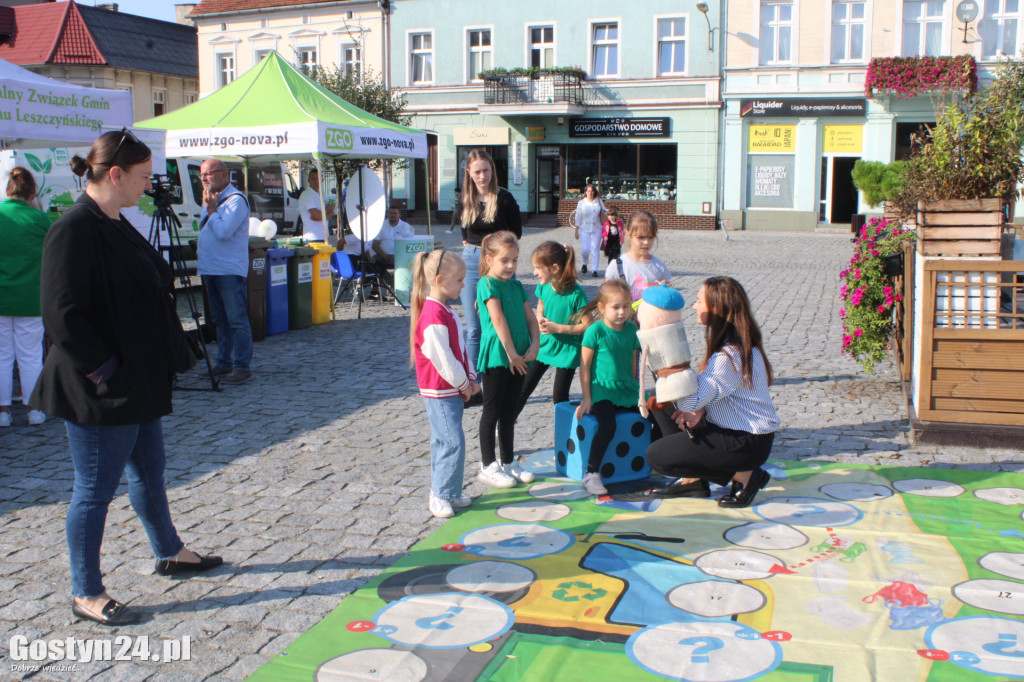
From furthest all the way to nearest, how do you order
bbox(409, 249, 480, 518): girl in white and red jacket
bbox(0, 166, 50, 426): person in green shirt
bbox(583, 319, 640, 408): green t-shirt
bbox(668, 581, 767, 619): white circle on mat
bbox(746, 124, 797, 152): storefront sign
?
bbox(746, 124, 797, 152): storefront sign, bbox(0, 166, 50, 426): person in green shirt, bbox(583, 319, 640, 408): green t-shirt, bbox(409, 249, 480, 518): girl in white and red jacket, bbox(668, 581, 767, 619): white circle on mat

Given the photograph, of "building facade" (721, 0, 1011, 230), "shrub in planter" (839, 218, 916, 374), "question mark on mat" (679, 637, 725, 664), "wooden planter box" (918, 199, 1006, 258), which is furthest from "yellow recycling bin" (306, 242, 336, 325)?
"building facade" (721, 0, 1011, 230)

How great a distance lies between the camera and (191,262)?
14.2m

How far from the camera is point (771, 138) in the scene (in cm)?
2758

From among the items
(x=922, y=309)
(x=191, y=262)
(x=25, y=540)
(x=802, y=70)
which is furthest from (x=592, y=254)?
(x=802, y=70)

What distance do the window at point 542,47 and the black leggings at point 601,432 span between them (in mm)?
26529

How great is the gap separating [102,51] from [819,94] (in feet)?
95.6

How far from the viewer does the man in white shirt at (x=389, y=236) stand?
1322 centimetres

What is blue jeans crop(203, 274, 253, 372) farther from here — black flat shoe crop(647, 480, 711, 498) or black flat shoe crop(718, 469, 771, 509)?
black flat shoe crop(718, 469, 771, 509)

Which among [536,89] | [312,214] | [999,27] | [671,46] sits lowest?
[312,214]

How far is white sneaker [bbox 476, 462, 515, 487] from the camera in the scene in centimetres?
520

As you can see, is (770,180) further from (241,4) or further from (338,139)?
(241,4)

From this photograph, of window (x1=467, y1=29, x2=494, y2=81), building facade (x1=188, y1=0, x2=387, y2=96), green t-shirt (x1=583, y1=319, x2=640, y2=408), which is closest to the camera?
green t-shirt (x1=583, y1=319, x2=640, y2=408)

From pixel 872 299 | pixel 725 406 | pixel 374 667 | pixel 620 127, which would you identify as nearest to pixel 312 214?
pixel 872 299

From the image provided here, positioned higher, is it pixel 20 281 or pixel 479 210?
pixel 479 210
